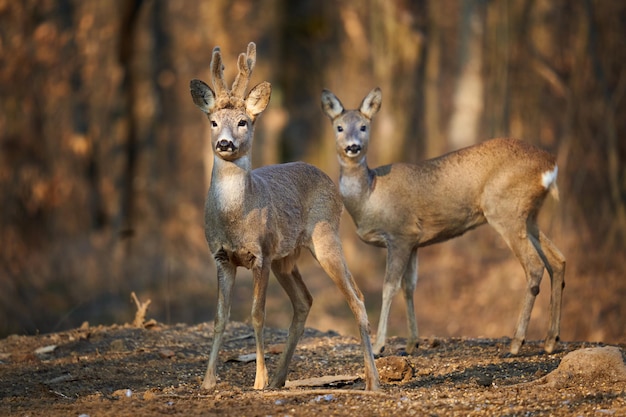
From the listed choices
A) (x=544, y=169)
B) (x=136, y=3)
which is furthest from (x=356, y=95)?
(x=544, y=169)


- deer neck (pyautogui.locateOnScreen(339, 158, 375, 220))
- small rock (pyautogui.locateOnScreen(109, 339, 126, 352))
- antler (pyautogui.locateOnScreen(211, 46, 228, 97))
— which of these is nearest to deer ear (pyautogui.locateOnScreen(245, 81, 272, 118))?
antler (pyautogui.locateOnScreen(211, 46, 228, 97))

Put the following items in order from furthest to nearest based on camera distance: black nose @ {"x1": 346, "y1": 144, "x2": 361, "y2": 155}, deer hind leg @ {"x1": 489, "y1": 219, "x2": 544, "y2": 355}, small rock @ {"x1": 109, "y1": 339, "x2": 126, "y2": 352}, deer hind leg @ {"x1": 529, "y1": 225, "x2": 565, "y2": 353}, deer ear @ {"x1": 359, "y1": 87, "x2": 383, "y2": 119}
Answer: deer ear @ {"x1": 359, "y1": 87, "x2": 383, "y2": 119}, black nose @ {"x1": 346, "y1": 144, "x2": 361, "y2": 155}, deer hind leg @ {"x1": 489, "y1": 219, "x2": 544, "y2": 355}, deer hind leg @ {"x1": 529, "y1": 225, "x2": 565, "y2": 353}, small rock @ {"x1": 109, "y1": 339, "x2": 126, "y2": 352}

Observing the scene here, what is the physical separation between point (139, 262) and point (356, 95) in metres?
5.99

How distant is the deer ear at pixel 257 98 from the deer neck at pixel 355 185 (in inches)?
Result: 119

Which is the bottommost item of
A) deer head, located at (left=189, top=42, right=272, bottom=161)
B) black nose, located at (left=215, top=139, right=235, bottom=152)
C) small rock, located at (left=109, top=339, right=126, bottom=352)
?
small rock, located at (left=109, top=339, right=126, bottom=352)

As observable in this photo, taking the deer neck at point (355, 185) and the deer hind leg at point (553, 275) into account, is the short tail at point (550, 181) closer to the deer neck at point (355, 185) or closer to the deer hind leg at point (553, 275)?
the deer hind leg at point (553, 275)

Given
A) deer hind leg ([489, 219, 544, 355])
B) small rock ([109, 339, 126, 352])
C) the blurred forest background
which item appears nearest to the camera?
small rock ([109, 339, 126, 352])

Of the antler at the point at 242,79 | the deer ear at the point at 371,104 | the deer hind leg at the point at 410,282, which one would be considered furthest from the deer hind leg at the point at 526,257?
the antler at the point at 242,79

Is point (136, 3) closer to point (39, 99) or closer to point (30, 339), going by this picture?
point (39, 99)

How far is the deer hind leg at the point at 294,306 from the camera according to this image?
8281 millimetres

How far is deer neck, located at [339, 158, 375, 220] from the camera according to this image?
1103cm

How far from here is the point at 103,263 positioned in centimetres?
1725

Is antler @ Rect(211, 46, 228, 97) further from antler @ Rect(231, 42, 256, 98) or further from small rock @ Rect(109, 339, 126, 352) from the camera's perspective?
small rock @ Rect(109, 339, 126, 352)

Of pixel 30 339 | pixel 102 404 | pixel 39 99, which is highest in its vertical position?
pixel 39 99
